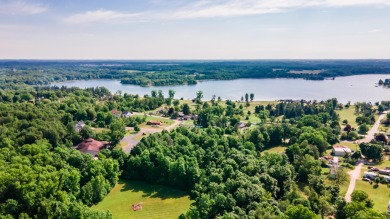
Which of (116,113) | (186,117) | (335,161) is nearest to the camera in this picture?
(335,161)

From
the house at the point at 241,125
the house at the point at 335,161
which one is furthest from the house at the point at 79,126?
the house at the point at 335,161

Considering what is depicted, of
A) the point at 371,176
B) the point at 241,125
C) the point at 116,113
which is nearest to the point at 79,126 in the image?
the point at 116,113

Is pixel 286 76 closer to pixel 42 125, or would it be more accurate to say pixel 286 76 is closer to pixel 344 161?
pixel 344 161

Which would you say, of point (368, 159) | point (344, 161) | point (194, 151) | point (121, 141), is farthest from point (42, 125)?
point (368, 159)

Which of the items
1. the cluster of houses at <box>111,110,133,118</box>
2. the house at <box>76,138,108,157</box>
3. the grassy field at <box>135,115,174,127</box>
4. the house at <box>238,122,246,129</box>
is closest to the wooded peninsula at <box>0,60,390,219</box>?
the house at <box>76,138,108,157</box>

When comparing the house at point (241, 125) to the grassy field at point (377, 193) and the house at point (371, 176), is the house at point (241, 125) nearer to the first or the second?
the house at point (371, 176)

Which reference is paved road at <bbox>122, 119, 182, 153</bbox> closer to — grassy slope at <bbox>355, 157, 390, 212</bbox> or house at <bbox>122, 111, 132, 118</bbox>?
house at <bbox>122, 111, 132, 118</bbox>

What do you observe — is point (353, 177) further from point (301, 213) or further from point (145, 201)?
point (145, 201)
